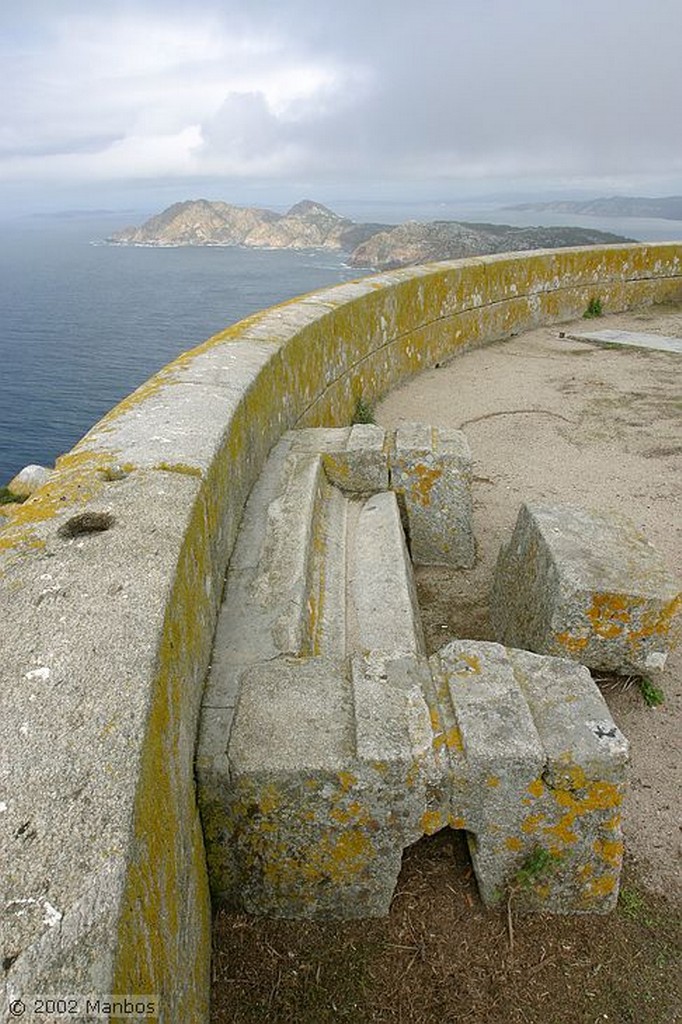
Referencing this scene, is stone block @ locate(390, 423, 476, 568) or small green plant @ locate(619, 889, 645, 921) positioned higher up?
stone block @ locate(390, 423, 476, 568)

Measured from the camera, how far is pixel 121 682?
1.56 meters

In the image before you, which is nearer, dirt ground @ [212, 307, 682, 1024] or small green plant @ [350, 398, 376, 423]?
dirt ground @ [212, 307, 682, 1024]

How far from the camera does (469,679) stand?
95.7 inches

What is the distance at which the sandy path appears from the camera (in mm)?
2938

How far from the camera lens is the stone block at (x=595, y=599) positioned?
3.14m

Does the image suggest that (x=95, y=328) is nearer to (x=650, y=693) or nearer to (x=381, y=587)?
(x=381, y=587)

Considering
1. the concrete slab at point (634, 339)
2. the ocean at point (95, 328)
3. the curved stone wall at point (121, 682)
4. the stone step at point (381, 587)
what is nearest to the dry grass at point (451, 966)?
the curved stone wall at point (121, 682)

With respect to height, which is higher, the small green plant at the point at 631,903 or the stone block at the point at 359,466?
the stone block at the point at 359,466

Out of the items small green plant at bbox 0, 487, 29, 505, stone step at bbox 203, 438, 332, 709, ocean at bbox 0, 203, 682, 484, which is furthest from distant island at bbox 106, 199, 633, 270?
stone step at bbox 203, 438, 332, 709

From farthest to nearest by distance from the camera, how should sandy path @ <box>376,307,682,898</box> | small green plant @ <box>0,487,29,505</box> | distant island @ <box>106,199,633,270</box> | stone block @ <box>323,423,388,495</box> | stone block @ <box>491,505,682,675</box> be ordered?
distant island @ <box>106,199,633,270</box> → small green plant @ <box>0,487,29,505</box> → stone block @ <box>323,423,388,495</box> → stone block @ <box>491,505,682,675</box> → sandy path @ <box>376,307,682,898</box>

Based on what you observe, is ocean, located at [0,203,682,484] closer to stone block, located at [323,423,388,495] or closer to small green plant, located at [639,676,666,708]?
stone block, located at [323,423,388,495]

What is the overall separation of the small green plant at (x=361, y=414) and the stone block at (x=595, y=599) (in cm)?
315

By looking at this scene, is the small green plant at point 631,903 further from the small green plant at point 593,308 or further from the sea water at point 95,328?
the sea water at point 95,328

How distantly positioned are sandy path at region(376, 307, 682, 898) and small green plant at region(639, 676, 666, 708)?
31mm
